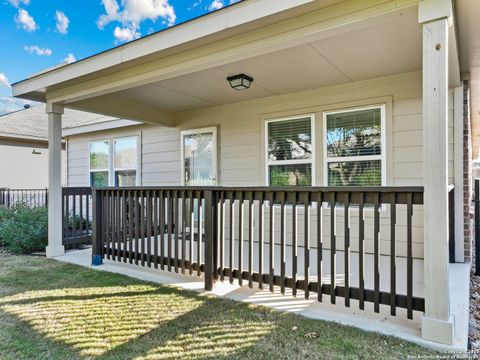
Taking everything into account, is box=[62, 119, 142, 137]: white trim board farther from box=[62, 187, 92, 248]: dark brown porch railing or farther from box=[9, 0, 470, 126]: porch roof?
box=[62, 187, 92, 248]: dark brown porch railing

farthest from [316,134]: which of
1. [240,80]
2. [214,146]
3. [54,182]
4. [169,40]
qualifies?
[54,182]

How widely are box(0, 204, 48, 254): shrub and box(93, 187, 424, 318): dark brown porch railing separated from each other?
5.39 feet

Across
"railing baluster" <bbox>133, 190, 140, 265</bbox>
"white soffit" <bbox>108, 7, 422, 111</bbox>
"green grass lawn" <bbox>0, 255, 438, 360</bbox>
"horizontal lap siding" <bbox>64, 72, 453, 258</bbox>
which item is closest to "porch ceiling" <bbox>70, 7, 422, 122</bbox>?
"white soffit" <bbox>108, 7, 422, 111</bbox>

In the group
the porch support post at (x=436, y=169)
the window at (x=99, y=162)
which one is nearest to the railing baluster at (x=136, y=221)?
the porch support post at (x=436, y=169)

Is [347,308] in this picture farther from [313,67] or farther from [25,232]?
[25,232]

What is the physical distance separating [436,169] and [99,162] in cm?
766

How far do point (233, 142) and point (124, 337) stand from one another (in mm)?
4096

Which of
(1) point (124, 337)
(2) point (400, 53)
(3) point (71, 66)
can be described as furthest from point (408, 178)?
(3) point (71, 66)

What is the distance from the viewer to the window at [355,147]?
459 centimetres

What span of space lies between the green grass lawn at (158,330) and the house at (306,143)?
14.7 inches

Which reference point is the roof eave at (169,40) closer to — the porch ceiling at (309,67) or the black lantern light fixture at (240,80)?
the porch ceiling at (309,67)

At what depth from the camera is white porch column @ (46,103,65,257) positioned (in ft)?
16.0

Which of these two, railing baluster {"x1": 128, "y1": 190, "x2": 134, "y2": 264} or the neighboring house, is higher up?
the neighboring house

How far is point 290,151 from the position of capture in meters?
5.32
